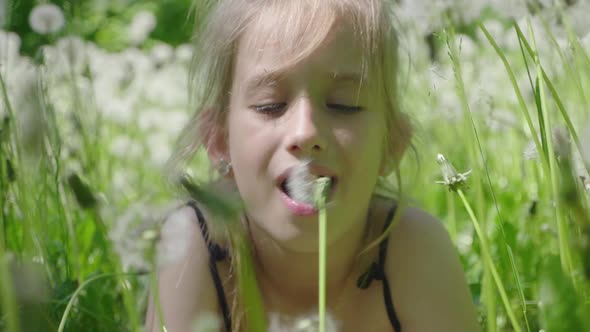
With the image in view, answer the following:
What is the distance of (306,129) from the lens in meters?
0.93

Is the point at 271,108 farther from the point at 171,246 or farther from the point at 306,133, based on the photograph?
the point at 171,246

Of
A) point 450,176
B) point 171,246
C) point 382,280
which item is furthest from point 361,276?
point 171,246

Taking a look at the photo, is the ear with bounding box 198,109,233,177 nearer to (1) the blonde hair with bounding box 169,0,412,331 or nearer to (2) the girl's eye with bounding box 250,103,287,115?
(1) the blonde hair with bounding box 169,0,412,331

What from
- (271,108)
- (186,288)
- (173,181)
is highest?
(271,108)

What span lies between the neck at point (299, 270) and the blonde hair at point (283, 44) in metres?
0.05

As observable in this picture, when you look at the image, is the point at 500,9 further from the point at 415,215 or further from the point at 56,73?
the point at 56,73

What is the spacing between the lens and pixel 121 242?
59 centimetres

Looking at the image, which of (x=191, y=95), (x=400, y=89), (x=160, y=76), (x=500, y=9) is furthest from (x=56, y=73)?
(x=160, y=76)

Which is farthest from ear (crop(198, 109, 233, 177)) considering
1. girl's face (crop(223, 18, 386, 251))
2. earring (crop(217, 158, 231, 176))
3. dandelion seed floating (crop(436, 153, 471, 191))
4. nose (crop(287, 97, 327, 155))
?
dandelion seed floating (crop(436, 153, 471, 191))

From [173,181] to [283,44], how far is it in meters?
0.22

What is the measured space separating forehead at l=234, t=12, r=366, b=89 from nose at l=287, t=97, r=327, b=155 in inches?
1.8

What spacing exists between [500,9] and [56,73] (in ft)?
2.70

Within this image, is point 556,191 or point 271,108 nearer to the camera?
point 556,191

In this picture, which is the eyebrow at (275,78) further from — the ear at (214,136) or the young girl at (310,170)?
the ear at (214,136)
